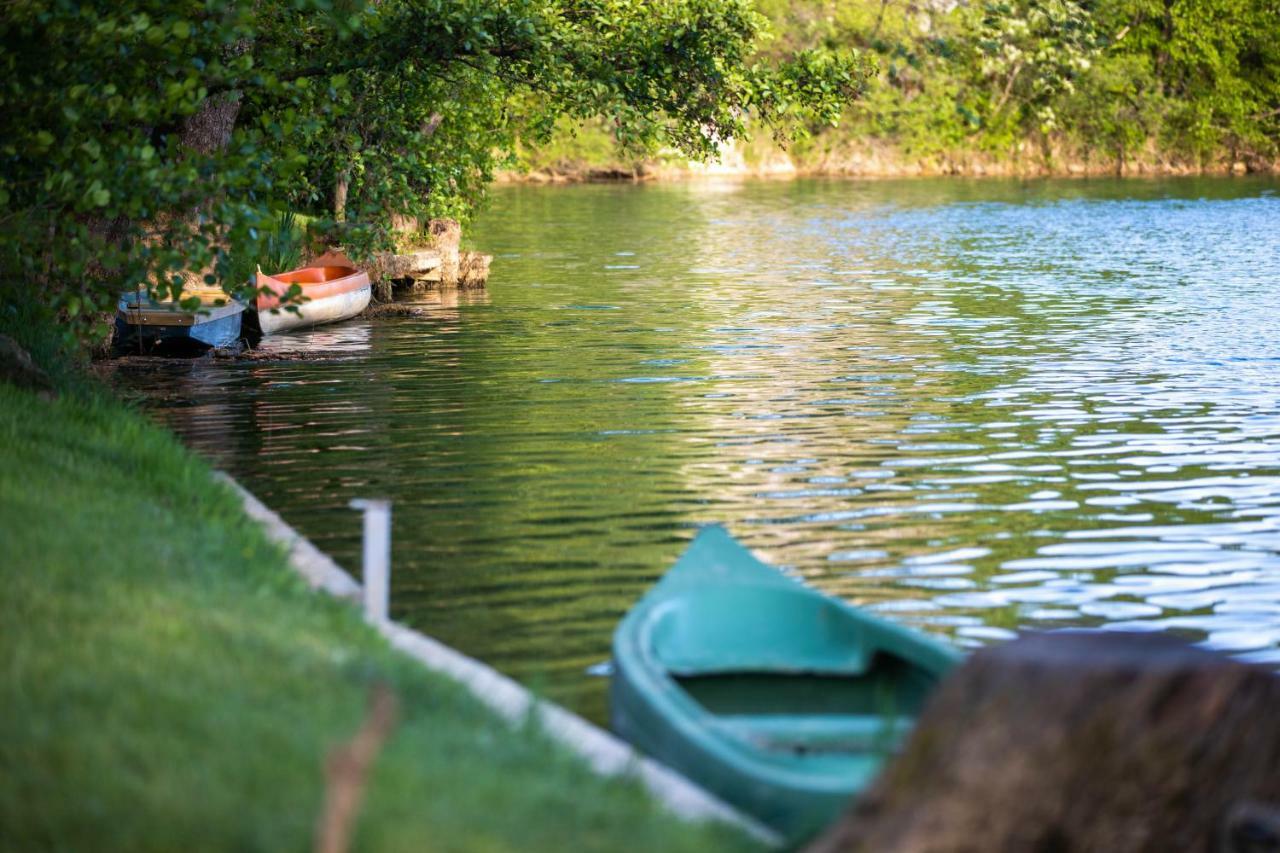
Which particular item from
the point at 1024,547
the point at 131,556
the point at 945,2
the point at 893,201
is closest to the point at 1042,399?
the point at 945,2

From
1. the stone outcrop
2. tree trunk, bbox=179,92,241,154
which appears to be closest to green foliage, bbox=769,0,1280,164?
the stone outcrop

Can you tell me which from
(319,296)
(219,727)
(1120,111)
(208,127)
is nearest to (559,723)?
(219,727)

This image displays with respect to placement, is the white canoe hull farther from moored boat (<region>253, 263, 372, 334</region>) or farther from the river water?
the river water

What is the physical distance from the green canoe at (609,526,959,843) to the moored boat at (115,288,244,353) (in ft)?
43.4

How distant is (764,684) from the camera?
284 inches

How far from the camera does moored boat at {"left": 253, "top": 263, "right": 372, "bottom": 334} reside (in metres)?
22.5

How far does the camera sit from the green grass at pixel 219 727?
15.2 feet

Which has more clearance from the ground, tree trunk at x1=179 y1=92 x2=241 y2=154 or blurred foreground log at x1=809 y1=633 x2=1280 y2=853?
tree trunk at x1=179 y1=92 x2=241 y2=154

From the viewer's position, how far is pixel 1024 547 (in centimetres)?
1057

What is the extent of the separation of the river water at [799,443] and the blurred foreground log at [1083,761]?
2921mm

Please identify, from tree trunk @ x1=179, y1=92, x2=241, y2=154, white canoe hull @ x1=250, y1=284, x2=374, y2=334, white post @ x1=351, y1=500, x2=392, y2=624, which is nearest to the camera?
white post @ x1=351, y1=500, x2=392, y2=624

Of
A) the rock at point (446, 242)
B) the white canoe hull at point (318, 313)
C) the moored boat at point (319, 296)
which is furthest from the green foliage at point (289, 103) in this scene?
the rock at point (446, 242)

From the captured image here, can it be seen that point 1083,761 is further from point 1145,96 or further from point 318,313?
point 1145,96

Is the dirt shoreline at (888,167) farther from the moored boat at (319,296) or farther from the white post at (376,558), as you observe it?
the white post at (376,558)
